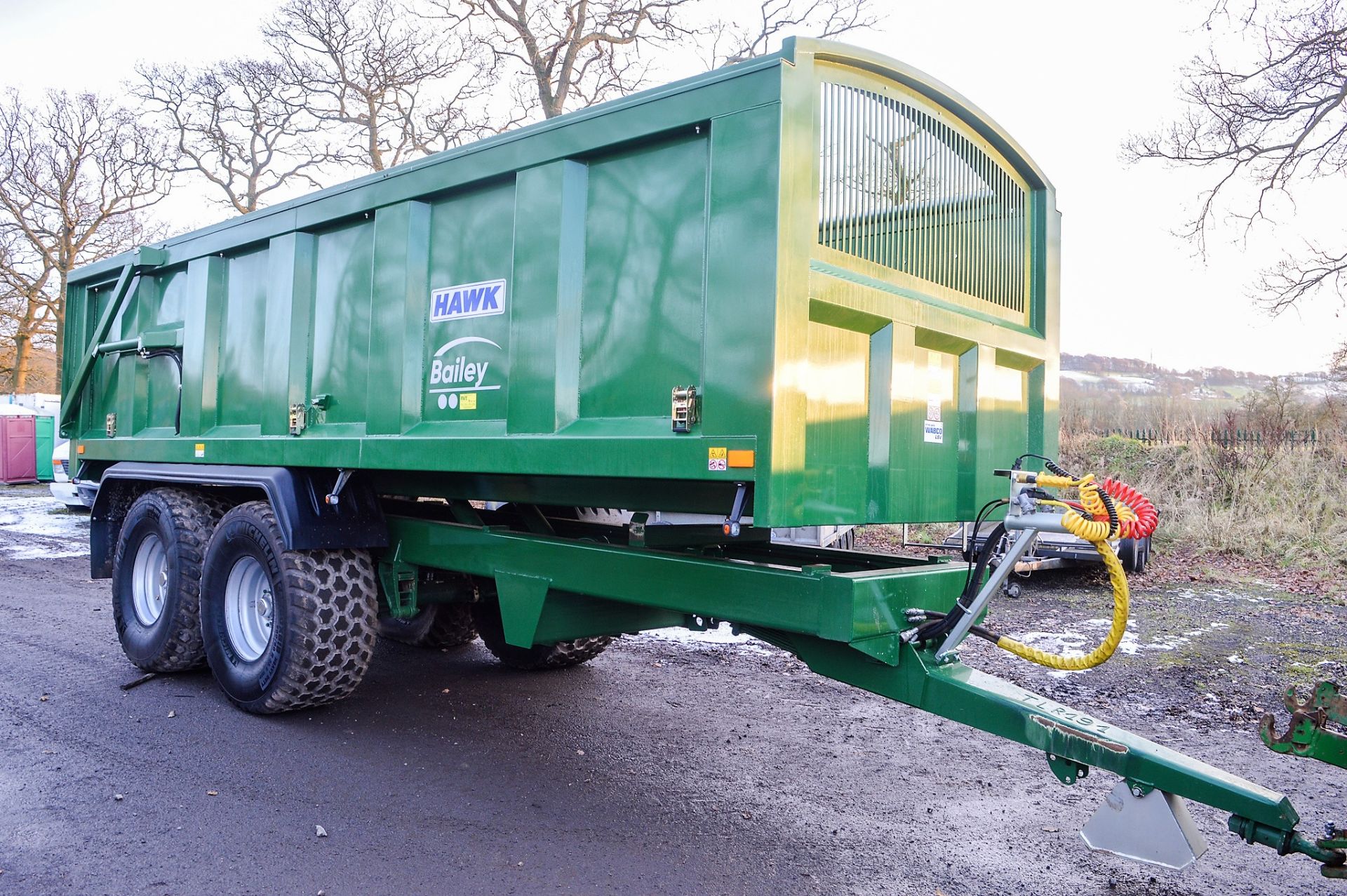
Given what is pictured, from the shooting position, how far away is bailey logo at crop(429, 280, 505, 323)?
157 inches

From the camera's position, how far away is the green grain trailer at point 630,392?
3006mm

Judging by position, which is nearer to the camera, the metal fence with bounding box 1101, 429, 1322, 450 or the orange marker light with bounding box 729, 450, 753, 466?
the orange marker light with bounding box 729, 450, 753, 466

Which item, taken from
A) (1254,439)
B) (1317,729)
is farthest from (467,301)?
(1254,439)

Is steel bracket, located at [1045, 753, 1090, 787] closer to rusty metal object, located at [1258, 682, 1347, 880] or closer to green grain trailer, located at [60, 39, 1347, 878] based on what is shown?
green grain trailer, located at [60, 39, 1347, 878]

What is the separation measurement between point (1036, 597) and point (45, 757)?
8091 mm

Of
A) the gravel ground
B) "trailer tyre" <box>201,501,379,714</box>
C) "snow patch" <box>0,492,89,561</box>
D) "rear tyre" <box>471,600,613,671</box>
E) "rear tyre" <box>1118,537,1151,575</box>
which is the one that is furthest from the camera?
"snow patch" <box>0,492,89,561</box>

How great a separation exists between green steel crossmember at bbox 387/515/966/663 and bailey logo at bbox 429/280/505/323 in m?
0.99

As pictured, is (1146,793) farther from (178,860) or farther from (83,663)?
(83,663)

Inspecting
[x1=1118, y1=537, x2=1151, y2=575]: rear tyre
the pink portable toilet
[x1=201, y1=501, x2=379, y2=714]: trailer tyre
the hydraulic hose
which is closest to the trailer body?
[x1=201, y1=501, x2=379, y2=714]: trailer tyre

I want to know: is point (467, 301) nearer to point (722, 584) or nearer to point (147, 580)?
point (722, 584)

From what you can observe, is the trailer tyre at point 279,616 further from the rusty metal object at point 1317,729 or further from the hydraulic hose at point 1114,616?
the rusty metal object at point 1317,729

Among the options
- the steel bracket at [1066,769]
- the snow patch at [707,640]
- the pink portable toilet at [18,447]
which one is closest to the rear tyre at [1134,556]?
the snow patch at [707,640]

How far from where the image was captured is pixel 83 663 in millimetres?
6195

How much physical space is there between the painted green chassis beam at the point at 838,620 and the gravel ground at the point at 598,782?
723mm
